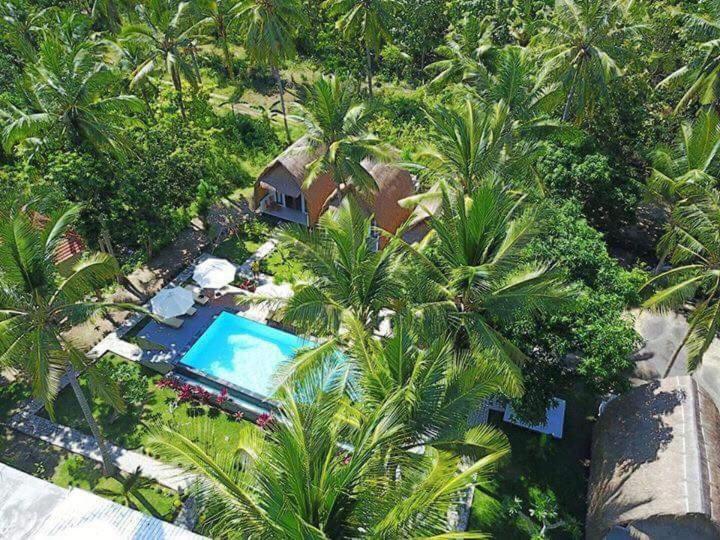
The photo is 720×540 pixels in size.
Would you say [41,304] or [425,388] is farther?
[41,304]

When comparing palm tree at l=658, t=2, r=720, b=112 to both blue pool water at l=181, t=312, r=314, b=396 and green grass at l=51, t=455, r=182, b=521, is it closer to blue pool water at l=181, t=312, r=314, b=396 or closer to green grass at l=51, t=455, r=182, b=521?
blue pool water at l=181, t=312, r=314, b=396

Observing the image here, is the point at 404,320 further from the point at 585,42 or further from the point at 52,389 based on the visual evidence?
the point at 585,42

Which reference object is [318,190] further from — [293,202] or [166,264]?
A: [166,264]

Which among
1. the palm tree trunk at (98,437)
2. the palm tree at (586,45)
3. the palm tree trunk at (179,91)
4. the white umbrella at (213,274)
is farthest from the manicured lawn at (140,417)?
the palm tree at (586,45)

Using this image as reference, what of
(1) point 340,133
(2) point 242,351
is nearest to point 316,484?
(2) point 242,351

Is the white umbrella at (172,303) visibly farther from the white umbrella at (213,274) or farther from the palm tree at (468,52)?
the palm tree at (468,52)

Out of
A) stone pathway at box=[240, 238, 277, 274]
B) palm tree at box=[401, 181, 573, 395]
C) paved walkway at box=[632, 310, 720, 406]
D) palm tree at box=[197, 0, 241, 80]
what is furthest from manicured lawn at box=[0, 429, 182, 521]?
palm tree at box=[197, 0, 241, 80]
